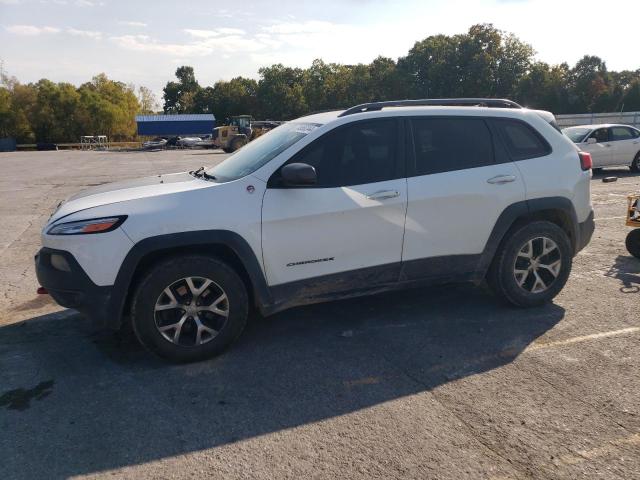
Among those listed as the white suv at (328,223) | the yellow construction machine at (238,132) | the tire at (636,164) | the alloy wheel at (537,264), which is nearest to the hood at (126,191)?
the white suv at (328,223)

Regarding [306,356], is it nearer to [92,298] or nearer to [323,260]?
[323,260]

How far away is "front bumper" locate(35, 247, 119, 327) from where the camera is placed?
11.9 feet

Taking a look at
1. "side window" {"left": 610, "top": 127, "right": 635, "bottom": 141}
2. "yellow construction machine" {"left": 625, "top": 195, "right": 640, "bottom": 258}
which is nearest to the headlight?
"yellow construction machine" {"left": 625, "top": 195, "right": 640, "bottom": 258}

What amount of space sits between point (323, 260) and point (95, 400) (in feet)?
6.07

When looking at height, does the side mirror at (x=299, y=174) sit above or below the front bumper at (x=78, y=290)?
above

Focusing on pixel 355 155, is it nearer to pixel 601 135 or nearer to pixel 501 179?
pixel 501 179

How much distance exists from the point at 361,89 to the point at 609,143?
61.6 m

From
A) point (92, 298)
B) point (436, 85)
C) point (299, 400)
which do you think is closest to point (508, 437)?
point (299, 400)

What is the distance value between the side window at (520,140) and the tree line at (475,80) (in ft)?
202

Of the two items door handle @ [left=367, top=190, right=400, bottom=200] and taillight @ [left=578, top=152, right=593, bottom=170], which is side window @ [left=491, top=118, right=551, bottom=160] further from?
door handle @ [left=367, top=190, right=400, bottom=200]

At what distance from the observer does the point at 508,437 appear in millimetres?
2924

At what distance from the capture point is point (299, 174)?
3781 millimetres

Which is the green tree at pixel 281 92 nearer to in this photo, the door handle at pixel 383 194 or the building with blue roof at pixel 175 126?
the building with blue roof at pixel 175 126

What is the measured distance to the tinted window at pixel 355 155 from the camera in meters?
4.09
